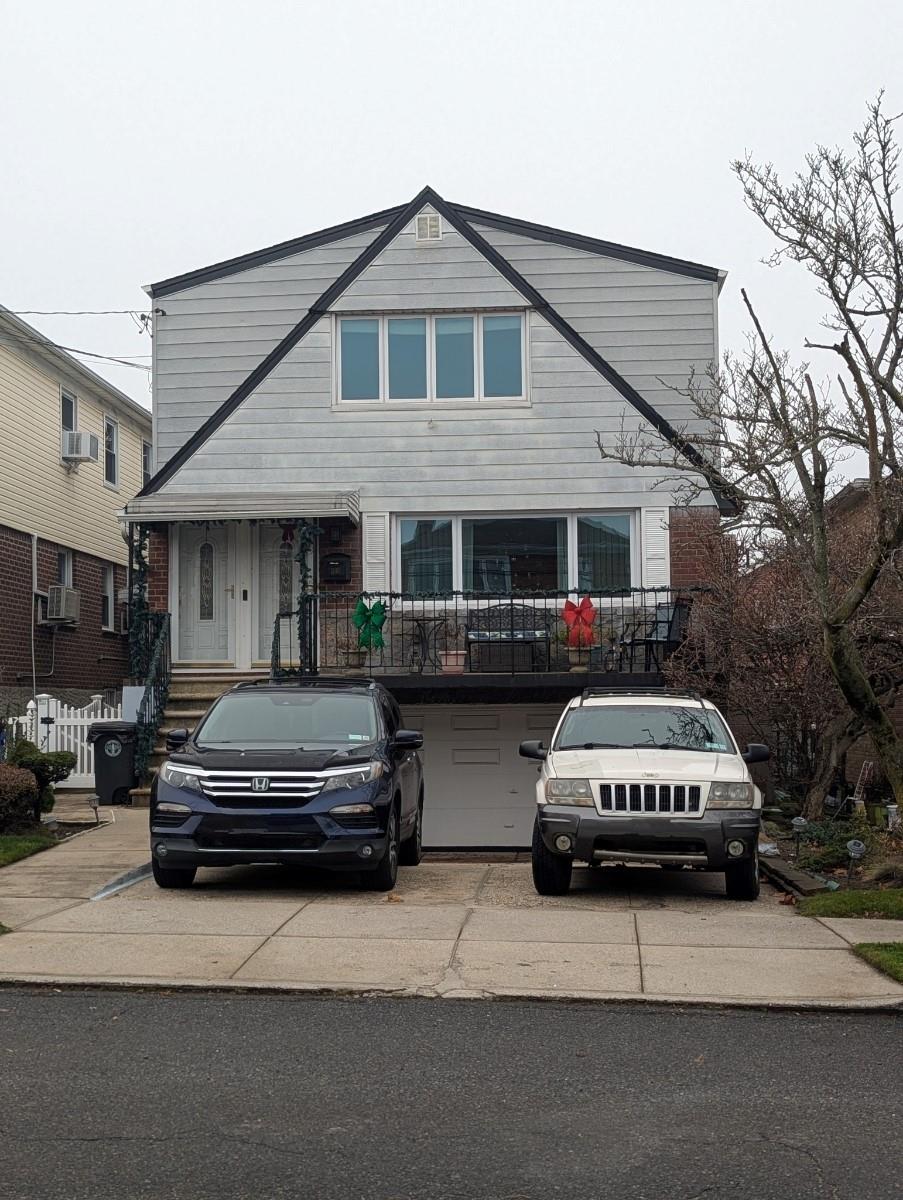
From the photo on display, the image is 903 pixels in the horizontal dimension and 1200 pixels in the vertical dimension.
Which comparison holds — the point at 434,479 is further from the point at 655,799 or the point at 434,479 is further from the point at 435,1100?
the point at 435,1100

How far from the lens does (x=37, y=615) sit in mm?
23016

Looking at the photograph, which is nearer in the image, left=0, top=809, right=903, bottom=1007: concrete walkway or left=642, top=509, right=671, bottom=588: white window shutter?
left=0, top=809, right=903, bottom=1007: concrete walkway

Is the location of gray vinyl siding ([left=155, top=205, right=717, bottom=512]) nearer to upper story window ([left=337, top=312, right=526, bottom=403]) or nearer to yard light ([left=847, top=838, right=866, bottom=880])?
upper story window ([left=337, top=312, right=526, bottom=403])

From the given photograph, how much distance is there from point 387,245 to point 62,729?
8154mm

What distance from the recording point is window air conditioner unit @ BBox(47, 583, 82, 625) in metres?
23.0

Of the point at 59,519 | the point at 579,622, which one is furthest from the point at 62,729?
the point at 59,519

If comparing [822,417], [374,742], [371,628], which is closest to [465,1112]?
[374,742]

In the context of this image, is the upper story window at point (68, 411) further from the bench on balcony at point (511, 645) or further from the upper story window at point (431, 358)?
the bench on balcony at point (511, 645)

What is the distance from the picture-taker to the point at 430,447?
1972 centimetres

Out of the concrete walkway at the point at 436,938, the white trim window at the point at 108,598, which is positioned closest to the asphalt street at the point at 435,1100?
the concrete walkway at the point at 436,938

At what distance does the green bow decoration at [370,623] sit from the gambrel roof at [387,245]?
419 centimetres

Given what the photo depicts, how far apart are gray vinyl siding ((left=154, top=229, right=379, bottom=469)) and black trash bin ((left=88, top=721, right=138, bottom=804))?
17.7ft

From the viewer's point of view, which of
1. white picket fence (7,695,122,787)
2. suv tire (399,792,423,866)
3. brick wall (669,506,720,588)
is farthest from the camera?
brick wall (669,506,720,588)

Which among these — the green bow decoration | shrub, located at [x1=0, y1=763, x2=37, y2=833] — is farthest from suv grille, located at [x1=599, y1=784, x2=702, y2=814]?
the green bow decoration
